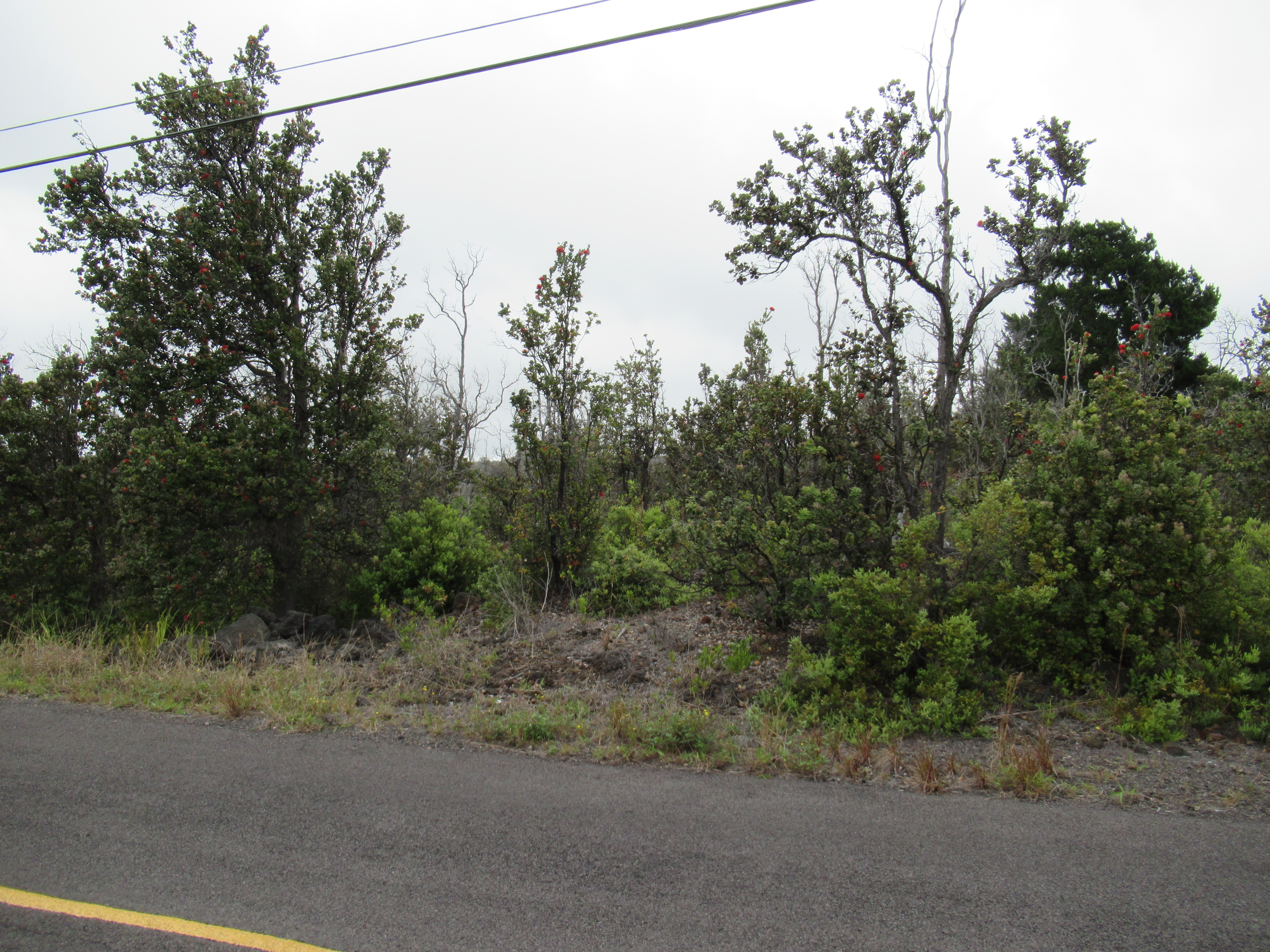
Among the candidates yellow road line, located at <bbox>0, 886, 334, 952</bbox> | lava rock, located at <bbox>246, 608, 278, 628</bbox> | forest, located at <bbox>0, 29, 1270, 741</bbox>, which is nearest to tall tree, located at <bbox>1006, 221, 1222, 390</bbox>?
forest, located at <bbox>0, 29, 1270, 741</bbox>

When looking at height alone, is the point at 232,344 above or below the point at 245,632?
above

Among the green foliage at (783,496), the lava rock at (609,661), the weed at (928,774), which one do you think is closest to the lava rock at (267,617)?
the lava rock at (609,661)

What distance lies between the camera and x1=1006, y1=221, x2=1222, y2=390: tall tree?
2533 centimetres

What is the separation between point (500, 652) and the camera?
8.51 meters

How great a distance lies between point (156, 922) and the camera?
337 cm

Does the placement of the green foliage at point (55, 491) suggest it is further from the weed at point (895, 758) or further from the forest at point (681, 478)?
the weed at point (895, 758)

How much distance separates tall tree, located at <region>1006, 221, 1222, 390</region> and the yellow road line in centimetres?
2646

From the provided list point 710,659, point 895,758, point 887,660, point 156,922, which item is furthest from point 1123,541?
point 156,922

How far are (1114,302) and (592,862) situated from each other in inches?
1224

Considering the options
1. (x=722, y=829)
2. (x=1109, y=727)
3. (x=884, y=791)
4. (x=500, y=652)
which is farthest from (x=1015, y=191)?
(x=500, y=652)

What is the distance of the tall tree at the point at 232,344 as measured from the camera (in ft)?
38.6

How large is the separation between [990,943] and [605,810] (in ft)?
7.25

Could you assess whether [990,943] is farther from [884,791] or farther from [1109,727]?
[1109,727]

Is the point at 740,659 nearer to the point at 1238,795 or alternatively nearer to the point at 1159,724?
the point at 1159,724
